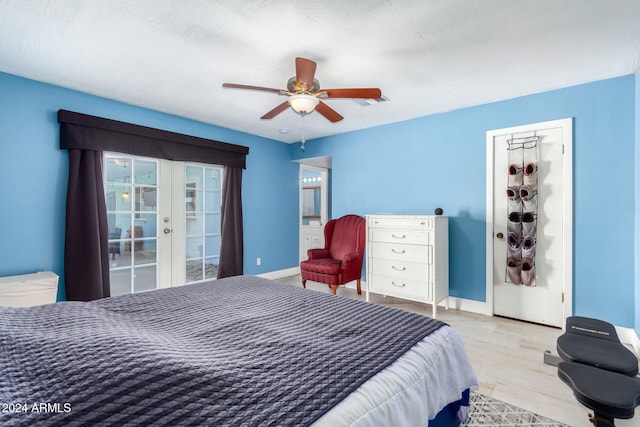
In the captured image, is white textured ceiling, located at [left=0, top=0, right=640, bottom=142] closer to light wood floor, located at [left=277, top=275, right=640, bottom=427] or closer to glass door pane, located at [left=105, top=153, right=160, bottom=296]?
glass door pane, located at [left=105, top=153, right=160, bottom=296]

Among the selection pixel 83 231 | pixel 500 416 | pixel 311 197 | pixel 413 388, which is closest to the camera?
pixel 413 388

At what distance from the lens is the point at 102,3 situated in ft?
5.82

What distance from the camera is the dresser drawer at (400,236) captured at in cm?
326

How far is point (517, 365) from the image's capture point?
89.7 inches

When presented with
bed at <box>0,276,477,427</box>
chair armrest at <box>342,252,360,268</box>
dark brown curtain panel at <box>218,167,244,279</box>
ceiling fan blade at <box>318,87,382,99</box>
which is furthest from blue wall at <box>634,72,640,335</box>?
dark brown curtain panel at <box>218,167,244,279</box>

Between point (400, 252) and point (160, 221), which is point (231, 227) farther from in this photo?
point (400, 252)

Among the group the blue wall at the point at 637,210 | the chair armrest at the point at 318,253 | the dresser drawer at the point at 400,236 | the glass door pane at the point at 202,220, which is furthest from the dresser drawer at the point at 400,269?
the glass door pane at the point at 202,220

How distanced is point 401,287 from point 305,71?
2463 mm

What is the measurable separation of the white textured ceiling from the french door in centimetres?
90

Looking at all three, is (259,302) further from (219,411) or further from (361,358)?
(219,411)

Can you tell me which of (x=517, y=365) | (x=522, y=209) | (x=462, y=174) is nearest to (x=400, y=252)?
(x=462, y=174)

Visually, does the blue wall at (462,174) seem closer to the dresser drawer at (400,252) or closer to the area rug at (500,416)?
the dresser drawer at (400,252)

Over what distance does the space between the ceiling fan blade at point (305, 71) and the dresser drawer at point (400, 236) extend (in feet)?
6.35

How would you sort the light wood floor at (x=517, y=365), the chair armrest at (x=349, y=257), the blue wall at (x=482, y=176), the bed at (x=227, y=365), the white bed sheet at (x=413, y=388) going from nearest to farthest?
the bed at (x=227, y=365) → the white bed sheet at (x=413, y=388) → the light wood floor at (x=517, y=365) → the blue wall at (x=482, y=176) → the chair armrest at (x=349, y=257)
